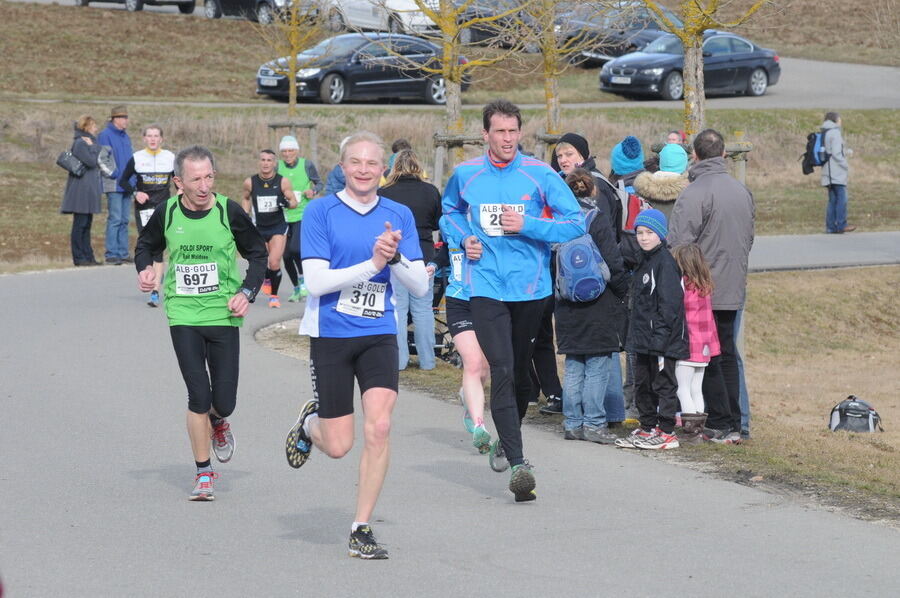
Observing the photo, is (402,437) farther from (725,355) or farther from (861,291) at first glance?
(861,291)

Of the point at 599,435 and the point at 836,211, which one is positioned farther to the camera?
the point at 836,211

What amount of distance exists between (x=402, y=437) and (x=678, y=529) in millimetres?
2987

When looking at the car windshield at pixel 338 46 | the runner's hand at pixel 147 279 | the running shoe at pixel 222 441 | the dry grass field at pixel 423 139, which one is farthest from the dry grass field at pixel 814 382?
the car windshield at pixel 338 46

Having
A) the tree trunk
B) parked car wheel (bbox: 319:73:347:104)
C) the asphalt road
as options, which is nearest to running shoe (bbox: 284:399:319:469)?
the tree trunk

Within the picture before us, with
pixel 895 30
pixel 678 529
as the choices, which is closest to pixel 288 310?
pixel 678 529

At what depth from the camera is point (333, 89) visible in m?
35.4

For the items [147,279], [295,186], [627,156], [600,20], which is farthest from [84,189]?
[147,279]

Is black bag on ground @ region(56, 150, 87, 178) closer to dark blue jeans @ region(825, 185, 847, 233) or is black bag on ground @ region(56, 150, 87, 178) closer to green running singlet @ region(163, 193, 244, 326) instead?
dark blue jeans @ region(825, 185, 847, 233)

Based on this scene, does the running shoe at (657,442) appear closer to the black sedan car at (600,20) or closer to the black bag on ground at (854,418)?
the black bag on ground at (854,418)

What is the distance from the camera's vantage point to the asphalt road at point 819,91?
120ft

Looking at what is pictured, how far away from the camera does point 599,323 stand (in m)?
9.80

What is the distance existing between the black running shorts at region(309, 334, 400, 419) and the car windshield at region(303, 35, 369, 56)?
92.8ft

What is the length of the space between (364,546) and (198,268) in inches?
81.8

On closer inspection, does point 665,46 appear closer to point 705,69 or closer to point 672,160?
point 705,69
